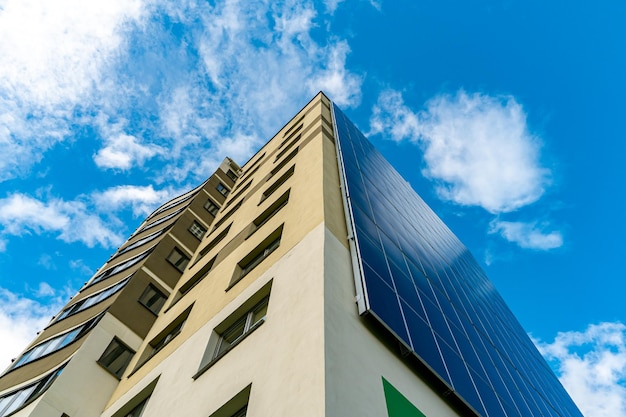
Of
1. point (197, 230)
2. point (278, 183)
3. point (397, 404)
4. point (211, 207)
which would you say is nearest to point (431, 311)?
point (397, 404)

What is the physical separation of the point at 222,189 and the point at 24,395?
20990 mm

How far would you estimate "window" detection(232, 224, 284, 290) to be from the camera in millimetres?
12945

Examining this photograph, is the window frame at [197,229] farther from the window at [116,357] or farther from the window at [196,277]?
the window at [116,357]

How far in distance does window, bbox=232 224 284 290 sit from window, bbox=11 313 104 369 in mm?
6851

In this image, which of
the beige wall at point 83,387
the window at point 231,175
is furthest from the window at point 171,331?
the window at point 231,175

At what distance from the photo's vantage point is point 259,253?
44.1 ft

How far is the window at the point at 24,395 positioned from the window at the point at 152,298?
4593mm

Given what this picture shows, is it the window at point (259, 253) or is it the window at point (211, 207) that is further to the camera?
the window at point (211, 207)

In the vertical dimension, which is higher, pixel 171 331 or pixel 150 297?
pixel 150 297

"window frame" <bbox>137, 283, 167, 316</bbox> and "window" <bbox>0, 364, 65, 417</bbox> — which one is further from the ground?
"window frame" <bbox>137, 283, 167, 316</bbox>

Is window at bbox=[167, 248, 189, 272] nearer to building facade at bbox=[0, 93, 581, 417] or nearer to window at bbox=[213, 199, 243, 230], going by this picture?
building facade at bbox=[0, 93, 581, 417]

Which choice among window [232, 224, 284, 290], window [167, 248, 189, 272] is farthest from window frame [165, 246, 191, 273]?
window [232, 224, 284, 290]

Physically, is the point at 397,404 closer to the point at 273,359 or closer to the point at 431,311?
the point at 273,359

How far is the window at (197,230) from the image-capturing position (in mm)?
25483
